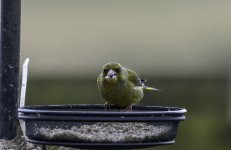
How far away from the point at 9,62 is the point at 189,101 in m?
5.40

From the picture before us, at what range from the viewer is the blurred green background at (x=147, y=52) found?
33.1ft

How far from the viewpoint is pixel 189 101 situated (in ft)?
33.2

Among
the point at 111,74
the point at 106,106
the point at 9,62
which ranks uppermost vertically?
the point at 9,62

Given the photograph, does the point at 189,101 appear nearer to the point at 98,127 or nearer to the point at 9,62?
the point at 9,62

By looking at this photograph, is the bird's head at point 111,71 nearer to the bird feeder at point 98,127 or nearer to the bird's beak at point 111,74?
the bird's beak at point 111,74

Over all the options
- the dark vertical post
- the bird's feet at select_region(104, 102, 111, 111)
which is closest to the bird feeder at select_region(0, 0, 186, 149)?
the dark vertical post

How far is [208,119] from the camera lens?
10078mm

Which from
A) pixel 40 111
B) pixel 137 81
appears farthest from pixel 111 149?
pixel 137 81

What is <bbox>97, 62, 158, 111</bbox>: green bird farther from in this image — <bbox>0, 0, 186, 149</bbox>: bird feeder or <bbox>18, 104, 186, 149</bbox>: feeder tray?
<bbox>18, 104, 186, 149</bbox>: feeder tray

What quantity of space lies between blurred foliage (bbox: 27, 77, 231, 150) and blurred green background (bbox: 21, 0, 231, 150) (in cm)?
1

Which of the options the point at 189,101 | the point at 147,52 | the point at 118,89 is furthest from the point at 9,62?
the point at 147,52

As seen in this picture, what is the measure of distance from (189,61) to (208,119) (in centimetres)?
182

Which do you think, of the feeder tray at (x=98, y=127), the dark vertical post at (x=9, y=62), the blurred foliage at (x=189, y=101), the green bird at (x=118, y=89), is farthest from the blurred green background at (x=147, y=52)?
the feeder tray at (x=98, y=127)

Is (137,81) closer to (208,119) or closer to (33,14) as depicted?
(208,119)
